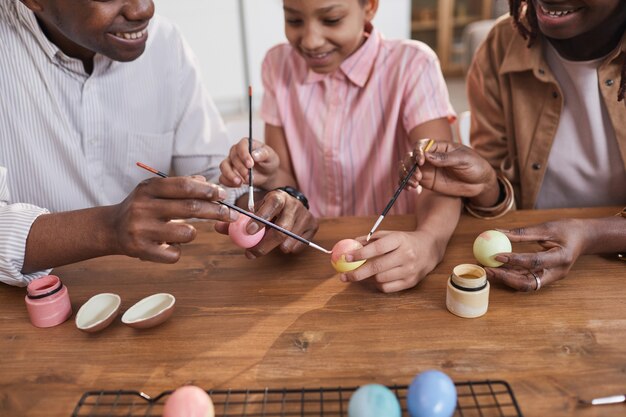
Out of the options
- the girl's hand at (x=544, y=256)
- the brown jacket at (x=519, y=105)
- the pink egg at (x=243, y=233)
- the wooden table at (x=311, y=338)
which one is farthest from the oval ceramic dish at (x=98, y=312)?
the brown jacket at (x=519, y=105)

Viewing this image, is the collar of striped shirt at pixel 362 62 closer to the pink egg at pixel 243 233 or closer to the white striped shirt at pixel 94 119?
the white striped shirt at pixel 94 119

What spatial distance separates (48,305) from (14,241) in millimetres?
196

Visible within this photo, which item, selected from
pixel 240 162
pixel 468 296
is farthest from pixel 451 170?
pixel 240 162

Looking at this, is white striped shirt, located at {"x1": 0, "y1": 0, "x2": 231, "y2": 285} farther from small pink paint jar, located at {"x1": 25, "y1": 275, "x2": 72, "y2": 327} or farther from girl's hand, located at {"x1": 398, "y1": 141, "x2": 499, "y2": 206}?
girl's hand, located at {"x1": 398, "y1": 141, "x2": 499, "y2": 206}

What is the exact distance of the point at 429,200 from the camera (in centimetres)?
151

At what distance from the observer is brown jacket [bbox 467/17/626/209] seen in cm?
159

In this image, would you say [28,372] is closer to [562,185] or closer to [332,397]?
[332,397]

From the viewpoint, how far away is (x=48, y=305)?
45.8 inches

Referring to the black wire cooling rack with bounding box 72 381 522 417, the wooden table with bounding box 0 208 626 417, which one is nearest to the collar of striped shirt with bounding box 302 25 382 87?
the wooden table with bounding box 0 208 626 417

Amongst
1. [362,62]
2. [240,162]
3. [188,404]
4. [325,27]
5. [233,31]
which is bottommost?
[233,31]

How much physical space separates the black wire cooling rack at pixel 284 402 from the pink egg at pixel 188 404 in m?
0.04

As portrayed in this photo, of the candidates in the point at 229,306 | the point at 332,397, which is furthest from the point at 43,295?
the point at 332,397

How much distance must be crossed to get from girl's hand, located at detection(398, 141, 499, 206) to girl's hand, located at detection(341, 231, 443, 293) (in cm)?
22

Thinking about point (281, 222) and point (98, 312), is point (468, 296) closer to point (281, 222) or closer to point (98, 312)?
point (281, 222)
